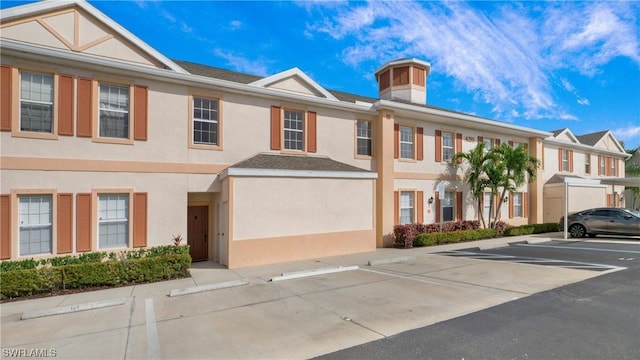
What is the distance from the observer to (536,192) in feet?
72.7

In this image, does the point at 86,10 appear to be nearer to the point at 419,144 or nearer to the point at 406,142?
the point at 406,142

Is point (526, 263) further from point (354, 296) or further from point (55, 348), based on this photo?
point (55, 348)

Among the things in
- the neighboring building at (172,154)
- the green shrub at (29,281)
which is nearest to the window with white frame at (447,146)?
the neighboring building at (172,154)

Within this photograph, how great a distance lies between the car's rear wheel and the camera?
18291 millimetres

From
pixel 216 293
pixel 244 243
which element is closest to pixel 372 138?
pixel 244 243

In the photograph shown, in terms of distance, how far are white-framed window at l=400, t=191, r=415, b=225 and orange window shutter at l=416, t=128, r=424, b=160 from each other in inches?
76.9

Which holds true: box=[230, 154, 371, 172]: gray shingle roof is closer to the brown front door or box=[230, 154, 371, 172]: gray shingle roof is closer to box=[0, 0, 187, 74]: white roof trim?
the brown front door

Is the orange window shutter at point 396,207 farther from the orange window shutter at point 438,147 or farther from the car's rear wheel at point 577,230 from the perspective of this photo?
the car's rear wheel at point 577,230

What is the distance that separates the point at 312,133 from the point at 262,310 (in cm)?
905

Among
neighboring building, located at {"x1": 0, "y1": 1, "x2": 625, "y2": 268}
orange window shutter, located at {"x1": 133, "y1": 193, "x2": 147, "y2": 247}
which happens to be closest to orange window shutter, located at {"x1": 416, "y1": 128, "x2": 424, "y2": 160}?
neighboring building, located at {"x1": 0, "y1": 1, "x2": 625, "y2": 268}

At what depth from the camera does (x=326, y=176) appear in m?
13.1

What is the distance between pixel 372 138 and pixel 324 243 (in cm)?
606

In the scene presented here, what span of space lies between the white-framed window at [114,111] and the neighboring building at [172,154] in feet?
0.11

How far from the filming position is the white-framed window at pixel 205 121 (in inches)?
484
